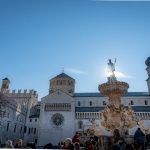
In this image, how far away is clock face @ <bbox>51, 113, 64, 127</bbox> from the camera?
42219 mm

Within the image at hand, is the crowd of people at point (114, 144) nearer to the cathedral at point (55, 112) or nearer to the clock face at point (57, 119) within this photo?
the cathedral at point (55, 112)

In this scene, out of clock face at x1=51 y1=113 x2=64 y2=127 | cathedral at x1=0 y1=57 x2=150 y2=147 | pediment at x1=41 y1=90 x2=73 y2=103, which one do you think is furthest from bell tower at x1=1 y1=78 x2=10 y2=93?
clock face at x1=51 y1=113 x2=64 y2=127

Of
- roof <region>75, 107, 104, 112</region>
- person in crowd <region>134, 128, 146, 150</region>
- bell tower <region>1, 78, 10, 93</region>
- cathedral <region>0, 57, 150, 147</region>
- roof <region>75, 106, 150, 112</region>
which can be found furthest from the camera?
bell tower <region>1, 78, 10, 93</region>

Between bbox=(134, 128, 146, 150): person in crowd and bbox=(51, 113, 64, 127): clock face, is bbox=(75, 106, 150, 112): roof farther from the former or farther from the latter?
bbox=(134, 128, 146, 150): person in crowd

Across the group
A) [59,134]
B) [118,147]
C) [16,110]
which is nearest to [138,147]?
[118,147]

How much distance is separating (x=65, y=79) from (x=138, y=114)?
69.9 feet

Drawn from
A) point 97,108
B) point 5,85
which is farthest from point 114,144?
point 5,85

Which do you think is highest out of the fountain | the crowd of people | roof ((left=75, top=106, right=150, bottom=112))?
roof ((left=75, top=106, right=150, bottom=112))

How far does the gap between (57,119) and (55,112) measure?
1.86m

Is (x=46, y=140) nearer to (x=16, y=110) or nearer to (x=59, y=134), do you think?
(x=59, y=134)

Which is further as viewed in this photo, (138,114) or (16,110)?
(16,110)

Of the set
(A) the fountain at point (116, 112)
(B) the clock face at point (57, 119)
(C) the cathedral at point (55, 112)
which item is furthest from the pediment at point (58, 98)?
(A) the fountain at point (116, 112)

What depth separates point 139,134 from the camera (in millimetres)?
10258

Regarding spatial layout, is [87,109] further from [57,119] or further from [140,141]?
[140,141]
